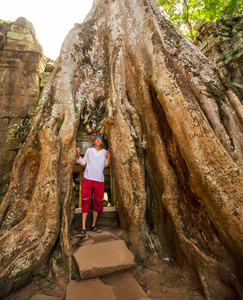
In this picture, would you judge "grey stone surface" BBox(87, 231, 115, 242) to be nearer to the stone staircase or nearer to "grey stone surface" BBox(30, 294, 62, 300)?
the stone staircase

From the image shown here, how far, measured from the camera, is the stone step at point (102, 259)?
1794mm

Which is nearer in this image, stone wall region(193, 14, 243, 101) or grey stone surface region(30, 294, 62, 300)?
grey stone surface region(30, 294, 62, 300)

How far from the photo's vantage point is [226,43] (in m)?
5.68

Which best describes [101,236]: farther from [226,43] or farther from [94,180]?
[226,43]

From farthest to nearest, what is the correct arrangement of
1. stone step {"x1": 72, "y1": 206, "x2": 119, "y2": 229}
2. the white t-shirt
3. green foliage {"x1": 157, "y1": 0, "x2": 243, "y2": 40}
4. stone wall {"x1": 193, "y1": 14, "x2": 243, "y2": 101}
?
green foliage {"x1": 157, "y1": 0, "x2": 243, "y2": 40} → stone wall {"x1": 193, "y1": 14, "x2": 243, "y2": 101} → stone step {"x1": 72, "y1": 206, "x2": 119, "y2": 229} → the white t-shirt

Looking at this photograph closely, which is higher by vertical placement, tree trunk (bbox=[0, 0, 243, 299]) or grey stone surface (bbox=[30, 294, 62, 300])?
tree trunk (bbox=[0, 0, 243, 299])

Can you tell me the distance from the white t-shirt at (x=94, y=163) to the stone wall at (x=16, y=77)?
A: 222 centimetres

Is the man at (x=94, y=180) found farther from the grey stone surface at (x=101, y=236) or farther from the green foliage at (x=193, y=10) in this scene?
the green foliage at (x=193, y=10)

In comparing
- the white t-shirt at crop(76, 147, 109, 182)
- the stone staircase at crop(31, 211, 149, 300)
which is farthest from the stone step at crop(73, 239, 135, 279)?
the white t-shirt at crop(76, 147, 109, 182)

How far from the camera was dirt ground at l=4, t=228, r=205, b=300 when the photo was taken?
1723 mm

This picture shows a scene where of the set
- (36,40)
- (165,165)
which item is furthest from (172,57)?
(36,40)

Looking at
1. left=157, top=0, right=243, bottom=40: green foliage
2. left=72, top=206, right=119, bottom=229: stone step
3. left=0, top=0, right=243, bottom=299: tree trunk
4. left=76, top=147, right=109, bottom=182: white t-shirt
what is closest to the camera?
left=0, top=0, right=243, bottom=299: tree trunk

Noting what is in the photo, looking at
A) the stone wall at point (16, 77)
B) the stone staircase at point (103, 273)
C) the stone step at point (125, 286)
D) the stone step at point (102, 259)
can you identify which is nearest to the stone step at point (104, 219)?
the stone staircase at point (103, 273)

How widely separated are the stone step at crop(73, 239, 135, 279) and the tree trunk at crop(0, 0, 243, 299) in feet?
0.63
